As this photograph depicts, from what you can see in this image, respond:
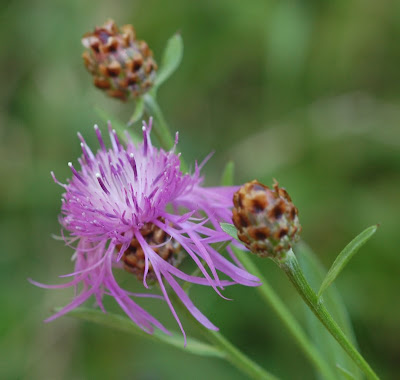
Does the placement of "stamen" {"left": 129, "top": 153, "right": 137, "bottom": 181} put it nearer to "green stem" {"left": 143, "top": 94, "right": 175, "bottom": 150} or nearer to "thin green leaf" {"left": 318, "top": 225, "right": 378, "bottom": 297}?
"green stem" {"left": 143, "top": 94, "right": 175, "bottom": 150}

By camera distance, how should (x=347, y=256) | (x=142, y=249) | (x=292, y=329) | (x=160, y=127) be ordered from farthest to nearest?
(x=160, y=127)
(x=292, y=329)
(x=142, y=249)
(x=347, y=256)

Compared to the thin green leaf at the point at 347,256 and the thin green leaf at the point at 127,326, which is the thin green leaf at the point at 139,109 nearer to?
the thin green leaf at the point at 127,326

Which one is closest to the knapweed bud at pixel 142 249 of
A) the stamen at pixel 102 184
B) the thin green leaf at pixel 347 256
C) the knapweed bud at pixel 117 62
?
the stamen at pixel 102 184

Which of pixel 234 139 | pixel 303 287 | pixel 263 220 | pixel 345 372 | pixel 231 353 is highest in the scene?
pixel 263 220

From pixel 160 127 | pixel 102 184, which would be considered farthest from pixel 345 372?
pixel 160 127

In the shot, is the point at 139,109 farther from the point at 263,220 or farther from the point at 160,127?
the point at 263,220

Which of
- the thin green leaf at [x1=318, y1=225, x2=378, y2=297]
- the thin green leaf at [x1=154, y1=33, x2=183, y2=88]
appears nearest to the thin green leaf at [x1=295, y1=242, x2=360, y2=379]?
the thin green leaf at [x1=318, y1=225, x2=378, y2=297]
